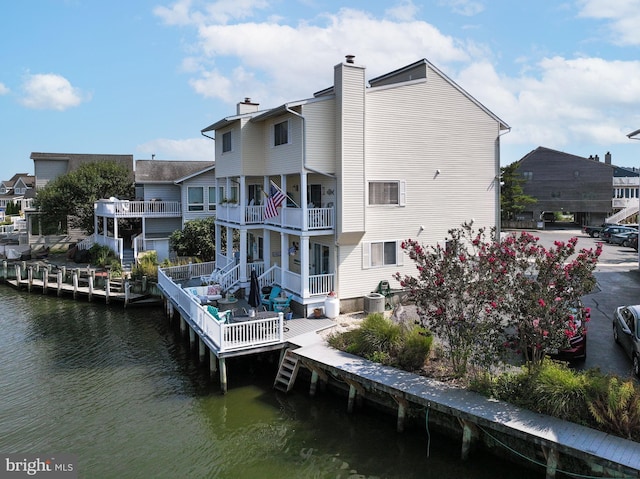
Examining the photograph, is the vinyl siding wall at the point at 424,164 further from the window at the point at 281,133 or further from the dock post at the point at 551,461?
the dock post at the point at 551,461

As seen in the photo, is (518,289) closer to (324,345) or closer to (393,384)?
(393,384)

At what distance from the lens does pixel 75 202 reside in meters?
40.5

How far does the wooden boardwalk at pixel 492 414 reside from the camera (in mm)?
10203

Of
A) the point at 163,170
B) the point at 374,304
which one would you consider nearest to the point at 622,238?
the point at 374,304

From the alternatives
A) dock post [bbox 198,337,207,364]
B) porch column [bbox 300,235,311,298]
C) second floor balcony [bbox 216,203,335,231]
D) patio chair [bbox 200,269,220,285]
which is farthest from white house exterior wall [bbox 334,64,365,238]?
patio chair [bbox 200,269,220,285]

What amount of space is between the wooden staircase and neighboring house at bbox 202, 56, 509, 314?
395 cm

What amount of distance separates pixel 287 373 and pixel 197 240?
62.6 feet

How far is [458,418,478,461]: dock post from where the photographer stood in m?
12.3

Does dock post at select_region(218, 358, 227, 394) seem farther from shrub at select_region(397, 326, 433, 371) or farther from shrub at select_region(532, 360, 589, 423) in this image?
shrub at select_region(532, 360, 589, 423)

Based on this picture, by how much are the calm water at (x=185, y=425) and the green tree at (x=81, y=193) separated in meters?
21.2

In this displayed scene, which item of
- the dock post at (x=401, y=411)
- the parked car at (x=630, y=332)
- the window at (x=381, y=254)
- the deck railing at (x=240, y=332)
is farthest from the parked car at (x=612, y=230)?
the dock post at (x=401, y=411)

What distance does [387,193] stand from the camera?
22016 millimetres

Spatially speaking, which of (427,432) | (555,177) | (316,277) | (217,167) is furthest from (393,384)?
(555,177)

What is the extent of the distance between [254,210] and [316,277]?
208 inches
